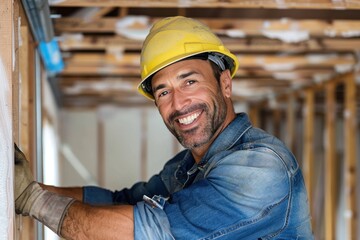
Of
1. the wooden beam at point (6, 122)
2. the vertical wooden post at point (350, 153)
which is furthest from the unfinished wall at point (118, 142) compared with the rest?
the wooden beam at point (6, 122)

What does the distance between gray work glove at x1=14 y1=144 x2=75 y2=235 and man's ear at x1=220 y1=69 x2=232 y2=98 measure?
69 centimetres

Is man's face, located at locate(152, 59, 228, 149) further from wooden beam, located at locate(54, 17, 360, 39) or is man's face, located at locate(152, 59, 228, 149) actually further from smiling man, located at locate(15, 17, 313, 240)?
wooden beam, located at locate(54, 17, 360, 39)

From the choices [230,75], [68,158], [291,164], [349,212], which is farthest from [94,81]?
[291,164]

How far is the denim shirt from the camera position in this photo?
74.7 inches

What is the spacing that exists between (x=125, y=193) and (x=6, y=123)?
1.03 meters

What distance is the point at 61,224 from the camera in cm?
192

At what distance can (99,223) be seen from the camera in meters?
1.90

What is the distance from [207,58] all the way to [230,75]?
0.20 metres

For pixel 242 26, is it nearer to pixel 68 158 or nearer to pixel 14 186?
pixel 14 186

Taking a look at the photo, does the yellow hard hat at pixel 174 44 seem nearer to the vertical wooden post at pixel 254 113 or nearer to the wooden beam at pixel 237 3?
the wooden beam at pixel 237 3

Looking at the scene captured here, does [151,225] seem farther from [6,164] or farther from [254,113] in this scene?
[254,113]

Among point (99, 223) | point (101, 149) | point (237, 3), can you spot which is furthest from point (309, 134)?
point (99, 223)

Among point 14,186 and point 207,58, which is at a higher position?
point 207,58

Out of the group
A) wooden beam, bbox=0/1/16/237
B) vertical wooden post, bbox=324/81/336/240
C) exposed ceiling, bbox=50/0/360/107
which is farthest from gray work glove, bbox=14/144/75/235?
vertical wooden post, bbox=324/81/336/240
